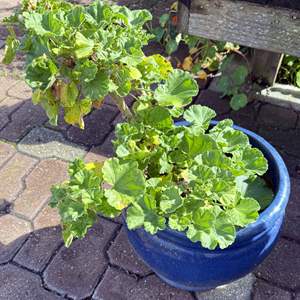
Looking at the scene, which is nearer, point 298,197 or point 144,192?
point 144,192

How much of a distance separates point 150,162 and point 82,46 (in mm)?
401

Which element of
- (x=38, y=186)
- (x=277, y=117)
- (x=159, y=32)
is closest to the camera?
(x=38, y=186)

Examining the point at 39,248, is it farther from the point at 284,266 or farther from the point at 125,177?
the point at 284,266

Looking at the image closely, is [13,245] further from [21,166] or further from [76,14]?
[76,14]

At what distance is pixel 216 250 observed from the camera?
4.22 feet

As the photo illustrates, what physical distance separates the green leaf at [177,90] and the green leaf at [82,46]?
262 millimetres

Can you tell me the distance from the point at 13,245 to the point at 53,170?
0.44 metres

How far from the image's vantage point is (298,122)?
2402mm

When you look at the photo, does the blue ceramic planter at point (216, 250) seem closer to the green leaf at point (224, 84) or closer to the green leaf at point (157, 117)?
the green leaf at point (157, 117)

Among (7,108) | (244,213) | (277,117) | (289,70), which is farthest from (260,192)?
(7,108)

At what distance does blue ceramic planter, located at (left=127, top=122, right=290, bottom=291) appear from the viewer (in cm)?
129

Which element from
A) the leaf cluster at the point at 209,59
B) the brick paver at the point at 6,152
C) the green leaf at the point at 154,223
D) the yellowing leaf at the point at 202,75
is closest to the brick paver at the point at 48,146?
the brick paver at the point at 6,152

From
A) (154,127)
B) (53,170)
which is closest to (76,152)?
(53,170)

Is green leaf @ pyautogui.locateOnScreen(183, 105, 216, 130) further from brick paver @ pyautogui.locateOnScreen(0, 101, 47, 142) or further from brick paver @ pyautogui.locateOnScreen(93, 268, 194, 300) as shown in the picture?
brick paver @ pyautogui.locateOnScreen(0, 101, 47, 142)
